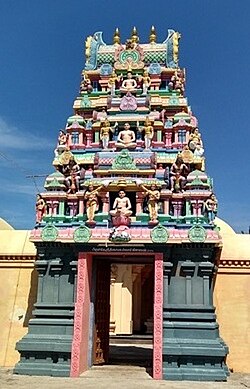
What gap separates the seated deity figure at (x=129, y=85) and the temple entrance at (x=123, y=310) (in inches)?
231

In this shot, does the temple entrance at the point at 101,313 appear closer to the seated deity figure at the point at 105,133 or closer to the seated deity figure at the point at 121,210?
the seated deity figure at the point at 121,210

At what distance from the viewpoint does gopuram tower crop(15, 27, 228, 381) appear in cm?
1259

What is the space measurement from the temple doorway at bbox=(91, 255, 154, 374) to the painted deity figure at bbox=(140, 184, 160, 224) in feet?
5.05

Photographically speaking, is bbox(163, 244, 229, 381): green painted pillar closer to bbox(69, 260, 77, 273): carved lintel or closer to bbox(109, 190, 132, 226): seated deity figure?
bbox(109, 190, 132, 226): seated deity figure

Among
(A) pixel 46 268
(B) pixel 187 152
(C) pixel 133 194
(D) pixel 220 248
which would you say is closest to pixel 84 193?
(C) pixel 133 194

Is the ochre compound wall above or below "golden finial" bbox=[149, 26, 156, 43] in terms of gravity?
below

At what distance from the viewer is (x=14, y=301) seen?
15148 mm

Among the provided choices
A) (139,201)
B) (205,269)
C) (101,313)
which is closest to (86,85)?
(139,201)

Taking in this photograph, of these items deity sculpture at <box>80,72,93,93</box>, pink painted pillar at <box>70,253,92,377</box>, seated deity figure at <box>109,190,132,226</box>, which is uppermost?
deity sculpture at <box>80,72,93,93</box>

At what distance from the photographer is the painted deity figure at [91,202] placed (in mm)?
13617

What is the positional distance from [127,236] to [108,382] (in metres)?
3.68

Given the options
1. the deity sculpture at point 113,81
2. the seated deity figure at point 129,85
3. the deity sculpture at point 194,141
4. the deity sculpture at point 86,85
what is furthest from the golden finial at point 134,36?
the deity sculpture at point 194,141

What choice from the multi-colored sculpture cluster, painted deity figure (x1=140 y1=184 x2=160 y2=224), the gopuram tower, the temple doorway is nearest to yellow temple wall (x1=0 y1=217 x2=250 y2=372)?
the gopuram tower

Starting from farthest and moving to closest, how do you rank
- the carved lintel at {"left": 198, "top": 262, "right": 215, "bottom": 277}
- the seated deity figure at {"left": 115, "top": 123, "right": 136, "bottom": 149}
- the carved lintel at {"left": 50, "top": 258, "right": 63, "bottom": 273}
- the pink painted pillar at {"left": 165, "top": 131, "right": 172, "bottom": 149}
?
the pink painted pillar at {"left": 165, "top": 131, "right": 172, "bottom": 149}, the seated deity figure at {"left": 115, "top": 123, "right": 136, "bottom": 149}, the carved lintel at {"left": 50, "top": 258, "right": 63, "bottom": 273}, the carved lintel at {"left": 198, "top": 262, "right": 215, "bottom": 277}
